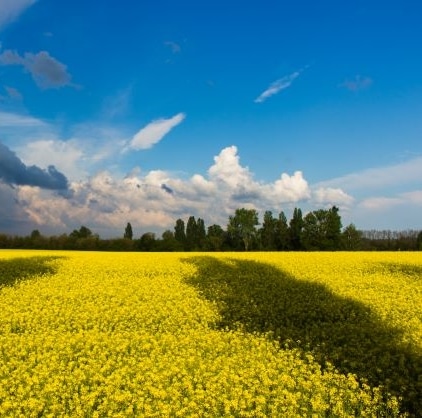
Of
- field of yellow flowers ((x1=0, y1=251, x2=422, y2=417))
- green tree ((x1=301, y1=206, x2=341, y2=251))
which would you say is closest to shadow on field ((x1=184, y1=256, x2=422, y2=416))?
field of yellow flowers ((x1=0, y1=251, x2=422, y2=417))

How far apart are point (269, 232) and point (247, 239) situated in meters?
8.74

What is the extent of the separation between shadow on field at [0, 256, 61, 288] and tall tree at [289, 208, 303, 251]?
3191 inches

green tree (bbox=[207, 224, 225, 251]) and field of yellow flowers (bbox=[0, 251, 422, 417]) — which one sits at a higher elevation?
green tree (bbox=[207, 224, 225, 251])

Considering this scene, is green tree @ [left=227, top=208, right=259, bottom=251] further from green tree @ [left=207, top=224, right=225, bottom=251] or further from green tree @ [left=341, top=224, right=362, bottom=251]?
green tree @ [left=341, top=224, right=362, bottom=251]

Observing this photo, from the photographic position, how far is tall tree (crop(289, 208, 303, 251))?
114062 millimetres

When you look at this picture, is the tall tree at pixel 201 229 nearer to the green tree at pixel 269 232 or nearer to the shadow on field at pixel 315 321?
the green tree at pixel 269 232

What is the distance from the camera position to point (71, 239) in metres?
129

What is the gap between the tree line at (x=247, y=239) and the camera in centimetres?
11025

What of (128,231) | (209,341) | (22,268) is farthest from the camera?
(128,231)

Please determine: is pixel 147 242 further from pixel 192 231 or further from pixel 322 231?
pixel 322 231

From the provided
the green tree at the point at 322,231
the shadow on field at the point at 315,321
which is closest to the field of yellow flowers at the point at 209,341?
the shadow on field at the point at 315,321

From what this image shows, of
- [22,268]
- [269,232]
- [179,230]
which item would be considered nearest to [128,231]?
[179,230]

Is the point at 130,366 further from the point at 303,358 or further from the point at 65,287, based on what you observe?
the point at 65,287

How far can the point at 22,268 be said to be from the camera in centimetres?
3612
